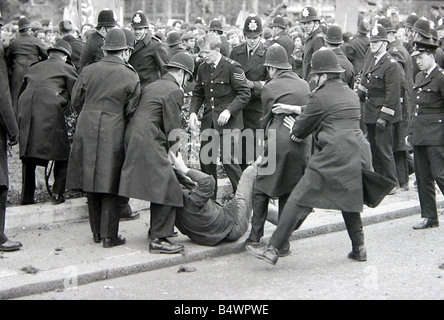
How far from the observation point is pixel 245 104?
920cm

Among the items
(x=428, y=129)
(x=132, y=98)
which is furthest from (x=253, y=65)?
(x=132, y=98)

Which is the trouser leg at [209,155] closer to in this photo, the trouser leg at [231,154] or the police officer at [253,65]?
the trouser leg at [231,154]

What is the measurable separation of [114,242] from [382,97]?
15.3 ft

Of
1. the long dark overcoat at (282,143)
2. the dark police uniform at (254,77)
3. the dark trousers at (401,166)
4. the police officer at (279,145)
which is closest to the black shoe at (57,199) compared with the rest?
the police officer at (279,145)

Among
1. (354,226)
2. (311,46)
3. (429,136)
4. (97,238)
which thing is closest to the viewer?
(354,226)

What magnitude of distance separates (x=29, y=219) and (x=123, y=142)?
1.58m

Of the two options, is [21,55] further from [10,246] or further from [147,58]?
[10,246]

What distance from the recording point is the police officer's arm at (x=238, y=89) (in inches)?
358

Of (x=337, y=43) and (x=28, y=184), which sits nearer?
(x=28, y=184)

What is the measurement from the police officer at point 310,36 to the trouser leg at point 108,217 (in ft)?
14.1

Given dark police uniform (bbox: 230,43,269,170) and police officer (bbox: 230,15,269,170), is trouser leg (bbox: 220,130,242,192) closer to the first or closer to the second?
police officer (bbox: 230,15,269,170)

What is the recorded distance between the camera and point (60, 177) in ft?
28.4
